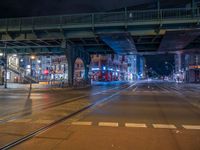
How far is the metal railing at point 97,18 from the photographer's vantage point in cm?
2710

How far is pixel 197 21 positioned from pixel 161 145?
21395 mm

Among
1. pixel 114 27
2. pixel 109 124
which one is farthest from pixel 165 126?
pixel 114 27

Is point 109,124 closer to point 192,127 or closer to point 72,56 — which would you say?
point 192,127

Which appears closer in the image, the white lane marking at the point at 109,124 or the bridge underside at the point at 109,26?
the white lane marking at the point at 109,124

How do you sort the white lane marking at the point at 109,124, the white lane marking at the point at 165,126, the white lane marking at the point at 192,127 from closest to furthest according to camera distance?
the white lane marking at the point at 192,127, the white lane marking at the point at 165,126, the white lane marking at the point at 109,124

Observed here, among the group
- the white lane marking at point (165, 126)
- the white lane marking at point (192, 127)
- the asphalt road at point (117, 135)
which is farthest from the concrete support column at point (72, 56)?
the white lane marking at point (192, 127)

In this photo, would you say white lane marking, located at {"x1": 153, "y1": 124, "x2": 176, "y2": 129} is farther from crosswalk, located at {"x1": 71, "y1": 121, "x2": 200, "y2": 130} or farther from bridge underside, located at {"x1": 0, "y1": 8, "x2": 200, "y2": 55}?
bridge underside, located at {"x1": 0, "y1": 8, "x2": 200, "y2": 55}

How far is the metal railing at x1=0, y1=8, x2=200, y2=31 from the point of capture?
88.9ft

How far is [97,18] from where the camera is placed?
29.5 metres

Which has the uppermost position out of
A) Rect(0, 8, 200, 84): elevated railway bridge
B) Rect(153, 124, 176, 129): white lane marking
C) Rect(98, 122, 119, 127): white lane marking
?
Rect(0, 8, 200, 84): elevated railway bridge

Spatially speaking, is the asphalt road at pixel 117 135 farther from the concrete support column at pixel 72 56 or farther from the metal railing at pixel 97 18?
the concrete support column at pixel 72 56

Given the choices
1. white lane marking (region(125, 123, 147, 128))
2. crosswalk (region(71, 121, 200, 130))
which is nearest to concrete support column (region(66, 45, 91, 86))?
crosswalk (region(71, 121, 200, 130))

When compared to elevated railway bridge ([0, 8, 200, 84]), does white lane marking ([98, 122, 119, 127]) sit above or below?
below

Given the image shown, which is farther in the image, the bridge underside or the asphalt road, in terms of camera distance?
the bridge underside
